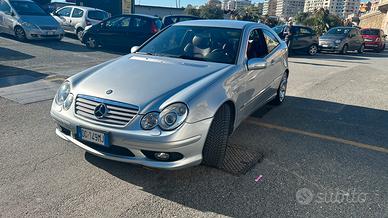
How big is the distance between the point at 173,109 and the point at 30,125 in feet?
8.54

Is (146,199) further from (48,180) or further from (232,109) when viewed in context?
(232,109)

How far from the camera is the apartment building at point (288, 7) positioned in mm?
125312

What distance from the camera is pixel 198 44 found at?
13.6 ft

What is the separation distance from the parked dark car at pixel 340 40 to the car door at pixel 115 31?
11.9 metres

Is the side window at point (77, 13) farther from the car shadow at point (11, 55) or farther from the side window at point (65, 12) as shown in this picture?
the car shadow at point (11, 55)

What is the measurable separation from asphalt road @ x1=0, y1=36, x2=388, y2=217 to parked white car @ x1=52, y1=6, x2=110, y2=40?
9517 mm

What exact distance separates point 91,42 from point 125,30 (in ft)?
5.62

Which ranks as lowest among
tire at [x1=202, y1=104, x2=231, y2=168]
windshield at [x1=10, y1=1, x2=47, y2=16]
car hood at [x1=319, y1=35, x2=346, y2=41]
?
tire at [x1=202, y1=104, x2=231, y2=168]

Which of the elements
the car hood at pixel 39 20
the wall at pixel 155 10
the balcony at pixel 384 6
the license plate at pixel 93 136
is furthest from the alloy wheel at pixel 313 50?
the balcony at pixel 384 6

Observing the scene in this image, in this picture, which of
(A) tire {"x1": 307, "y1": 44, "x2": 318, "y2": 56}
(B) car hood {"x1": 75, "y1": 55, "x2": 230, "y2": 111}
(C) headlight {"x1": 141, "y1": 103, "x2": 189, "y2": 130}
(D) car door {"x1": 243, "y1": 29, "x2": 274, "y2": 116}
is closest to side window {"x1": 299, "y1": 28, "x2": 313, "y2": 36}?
(A) tire {"x1": 307, "y1": 44, "x2": 318, "y2": 56}

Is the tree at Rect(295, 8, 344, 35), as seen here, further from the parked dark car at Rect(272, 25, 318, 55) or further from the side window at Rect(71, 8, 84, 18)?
the side window at Rect(71, 8, 84, 18)

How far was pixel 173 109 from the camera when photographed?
2.74 meters

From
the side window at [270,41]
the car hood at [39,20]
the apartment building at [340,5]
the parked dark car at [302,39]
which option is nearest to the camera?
the side window at [270,41]

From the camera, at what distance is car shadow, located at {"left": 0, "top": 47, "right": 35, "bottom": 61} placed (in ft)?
29.1
